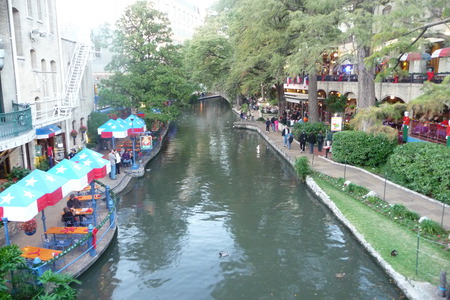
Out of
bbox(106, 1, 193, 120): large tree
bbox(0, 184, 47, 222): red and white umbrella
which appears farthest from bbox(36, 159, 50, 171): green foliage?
bbox(106, 1, 193, 120): large tree

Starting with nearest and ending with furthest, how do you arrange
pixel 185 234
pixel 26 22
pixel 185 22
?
pixel 185 234, pixel 26 22, pixel 185 22

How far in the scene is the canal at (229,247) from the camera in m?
11.2

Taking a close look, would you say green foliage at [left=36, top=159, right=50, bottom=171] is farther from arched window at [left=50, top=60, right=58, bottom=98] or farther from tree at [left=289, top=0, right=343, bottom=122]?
tree at [left=289, top=0, right=343, bottom=122]

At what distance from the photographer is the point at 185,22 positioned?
105812 millimetres

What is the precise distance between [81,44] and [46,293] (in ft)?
69.7

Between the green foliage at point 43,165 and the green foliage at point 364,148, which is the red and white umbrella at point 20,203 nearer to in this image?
the green foliage at point 43,165

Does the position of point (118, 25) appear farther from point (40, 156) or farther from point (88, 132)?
point (40, 156)

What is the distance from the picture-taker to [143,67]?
32.2 metres

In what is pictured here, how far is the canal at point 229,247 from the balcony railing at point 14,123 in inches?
211

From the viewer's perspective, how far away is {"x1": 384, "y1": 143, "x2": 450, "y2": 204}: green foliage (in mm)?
15836

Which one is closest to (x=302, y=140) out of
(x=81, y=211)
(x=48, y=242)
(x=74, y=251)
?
(x=81, y=211)

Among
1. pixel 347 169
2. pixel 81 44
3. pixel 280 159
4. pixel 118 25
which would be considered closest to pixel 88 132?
pixel 81 44

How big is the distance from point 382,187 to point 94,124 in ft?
67.0

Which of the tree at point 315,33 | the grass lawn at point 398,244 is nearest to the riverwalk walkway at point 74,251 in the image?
the grass lawn at point 398,244
